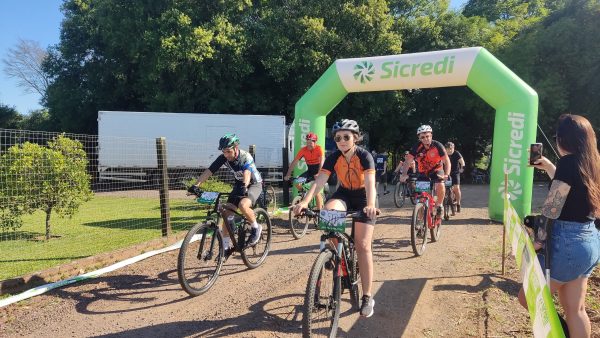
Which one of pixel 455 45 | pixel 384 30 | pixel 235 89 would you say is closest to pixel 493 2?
pixel 455 45

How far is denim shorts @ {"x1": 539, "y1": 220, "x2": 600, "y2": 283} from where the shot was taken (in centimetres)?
290

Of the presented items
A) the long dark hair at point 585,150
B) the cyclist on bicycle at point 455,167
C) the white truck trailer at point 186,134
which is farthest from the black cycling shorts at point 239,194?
the white truck trailer at point 186,134

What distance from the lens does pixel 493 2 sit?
3103 cm

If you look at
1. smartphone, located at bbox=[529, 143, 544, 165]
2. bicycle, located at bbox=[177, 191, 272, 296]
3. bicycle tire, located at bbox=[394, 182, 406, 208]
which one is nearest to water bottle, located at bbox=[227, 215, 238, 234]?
bicycle, located at bbox=[177, 191, 272, 296]

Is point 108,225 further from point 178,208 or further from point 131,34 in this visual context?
point 131,34

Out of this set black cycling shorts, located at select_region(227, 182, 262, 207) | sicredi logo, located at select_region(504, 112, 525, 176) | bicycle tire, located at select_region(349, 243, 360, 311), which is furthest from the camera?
sicredi logo, located at select_region(504, 112, 525, 176)

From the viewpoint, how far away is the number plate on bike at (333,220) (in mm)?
3648

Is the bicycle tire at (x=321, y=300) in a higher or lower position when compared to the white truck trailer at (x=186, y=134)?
lower

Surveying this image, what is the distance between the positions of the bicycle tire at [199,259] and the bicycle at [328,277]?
5.71 feet

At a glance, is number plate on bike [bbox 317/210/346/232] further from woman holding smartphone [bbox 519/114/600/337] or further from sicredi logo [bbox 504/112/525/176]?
sicredi logo [bbox 504/112/525/176]

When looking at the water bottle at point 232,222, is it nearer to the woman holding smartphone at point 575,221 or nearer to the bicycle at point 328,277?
the bicycle at point 328,277

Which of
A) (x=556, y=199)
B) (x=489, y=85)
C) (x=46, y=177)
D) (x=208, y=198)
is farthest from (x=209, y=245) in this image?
(x=489, y=85)

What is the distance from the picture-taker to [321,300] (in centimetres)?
346

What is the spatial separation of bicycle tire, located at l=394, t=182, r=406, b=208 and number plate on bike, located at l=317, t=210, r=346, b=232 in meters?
9.30
